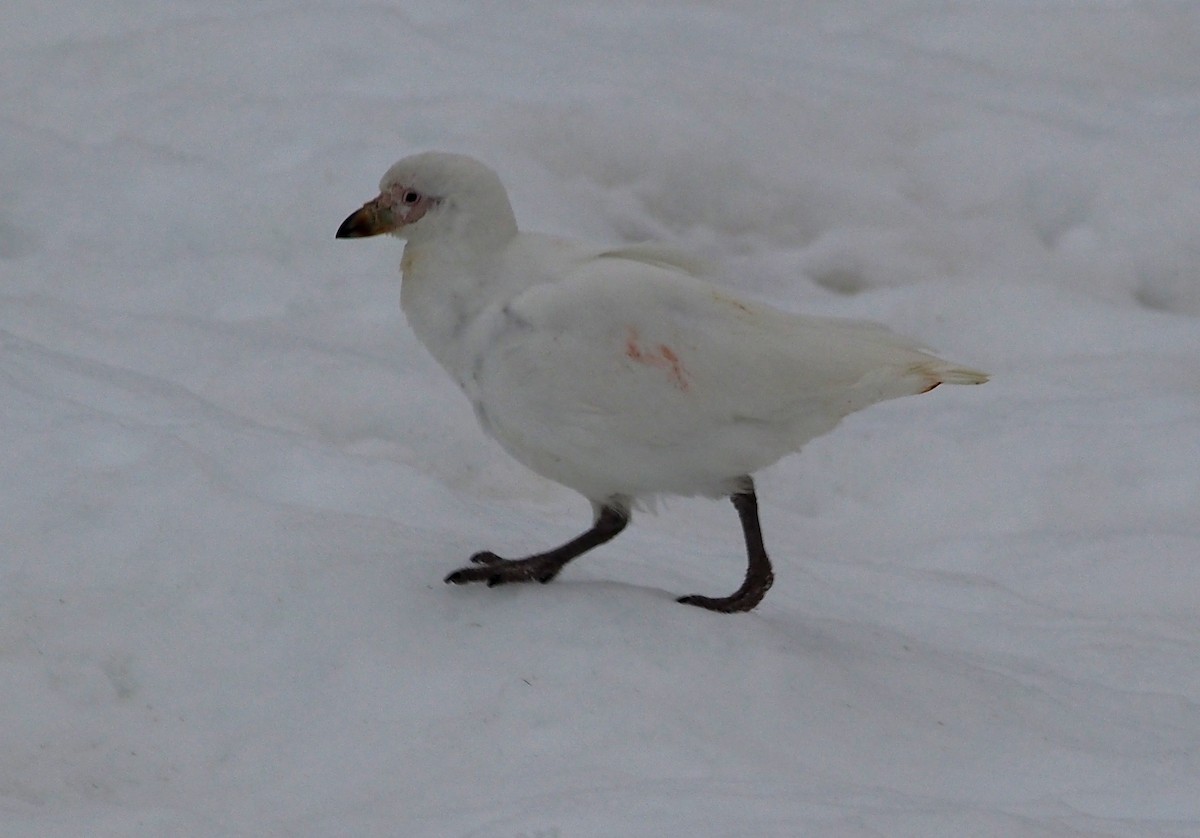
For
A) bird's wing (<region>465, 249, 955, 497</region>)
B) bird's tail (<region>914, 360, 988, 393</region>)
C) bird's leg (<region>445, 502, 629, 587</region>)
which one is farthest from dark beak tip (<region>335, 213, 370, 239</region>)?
bird's tail (<region>914, 360, 988, 393</region>)

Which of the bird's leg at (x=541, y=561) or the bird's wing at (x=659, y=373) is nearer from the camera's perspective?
the bird's wing at (x=659, y=373)

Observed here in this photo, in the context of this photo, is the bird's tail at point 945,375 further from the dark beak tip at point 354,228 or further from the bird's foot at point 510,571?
the dark beak tip at point 354,228

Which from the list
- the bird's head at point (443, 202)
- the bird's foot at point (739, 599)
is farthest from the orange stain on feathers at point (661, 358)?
the bird's foot at point (739, 599)

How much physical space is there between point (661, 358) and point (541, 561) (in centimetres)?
63

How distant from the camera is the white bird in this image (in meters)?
3.95

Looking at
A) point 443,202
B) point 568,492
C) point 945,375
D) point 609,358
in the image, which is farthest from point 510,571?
point 568,492

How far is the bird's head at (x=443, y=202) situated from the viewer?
13.6ft

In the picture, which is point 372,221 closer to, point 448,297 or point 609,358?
point 448,297

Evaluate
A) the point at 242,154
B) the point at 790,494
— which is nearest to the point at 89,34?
the point at 242,154

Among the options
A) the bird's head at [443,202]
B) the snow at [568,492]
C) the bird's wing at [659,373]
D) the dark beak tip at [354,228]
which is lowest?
the snow at [568,492]

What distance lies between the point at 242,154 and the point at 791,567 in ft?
12.8

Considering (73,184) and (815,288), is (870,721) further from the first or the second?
(73,184)

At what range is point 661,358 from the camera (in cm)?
396

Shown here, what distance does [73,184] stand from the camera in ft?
25.0
